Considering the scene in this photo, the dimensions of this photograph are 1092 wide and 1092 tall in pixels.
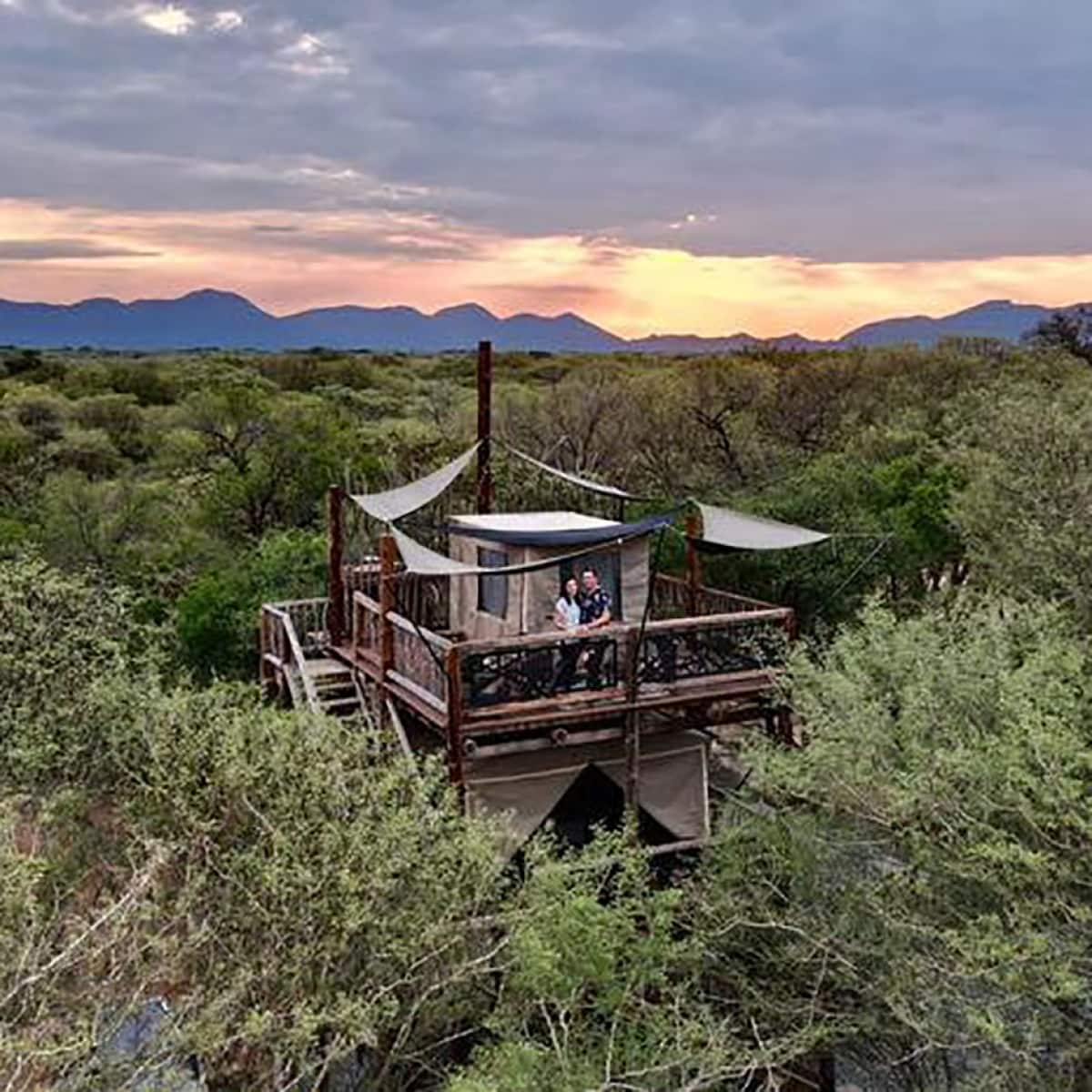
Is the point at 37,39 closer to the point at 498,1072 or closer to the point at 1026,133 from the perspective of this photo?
Result: the point at 1026,133

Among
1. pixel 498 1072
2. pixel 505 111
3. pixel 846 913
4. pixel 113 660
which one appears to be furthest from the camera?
pixel 505 111

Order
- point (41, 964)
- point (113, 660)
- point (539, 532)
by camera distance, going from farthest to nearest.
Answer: point (539, 532) < point (113, 660) < point (41, 964)

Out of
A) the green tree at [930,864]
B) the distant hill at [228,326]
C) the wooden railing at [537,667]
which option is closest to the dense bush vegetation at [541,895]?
the green tree at [930,864]

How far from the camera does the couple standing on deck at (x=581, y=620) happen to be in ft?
39.4

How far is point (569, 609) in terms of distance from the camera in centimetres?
1266

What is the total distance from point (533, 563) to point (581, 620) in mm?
856

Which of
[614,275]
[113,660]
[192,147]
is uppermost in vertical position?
[192,147]

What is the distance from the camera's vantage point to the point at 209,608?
2069cm

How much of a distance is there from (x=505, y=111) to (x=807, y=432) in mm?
14864

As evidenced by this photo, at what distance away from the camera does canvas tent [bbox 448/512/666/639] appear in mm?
13047

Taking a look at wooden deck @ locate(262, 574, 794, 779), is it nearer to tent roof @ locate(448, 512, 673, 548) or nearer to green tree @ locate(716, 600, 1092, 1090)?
tent roof @ locate(448, 512, 673, 548)

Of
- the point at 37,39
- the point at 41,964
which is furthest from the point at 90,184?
the point at 41,964

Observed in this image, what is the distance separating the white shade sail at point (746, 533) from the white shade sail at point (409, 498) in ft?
10.2

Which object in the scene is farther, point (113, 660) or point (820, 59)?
point (820, 59)
